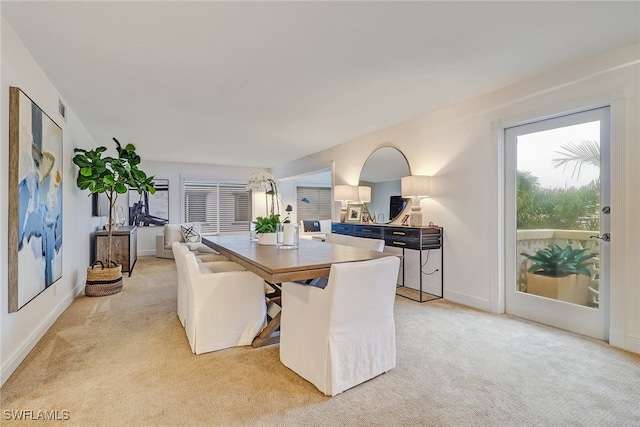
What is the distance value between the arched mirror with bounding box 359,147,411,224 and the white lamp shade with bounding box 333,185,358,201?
0.61ft

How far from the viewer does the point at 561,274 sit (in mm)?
2787

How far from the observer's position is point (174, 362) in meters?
2.14

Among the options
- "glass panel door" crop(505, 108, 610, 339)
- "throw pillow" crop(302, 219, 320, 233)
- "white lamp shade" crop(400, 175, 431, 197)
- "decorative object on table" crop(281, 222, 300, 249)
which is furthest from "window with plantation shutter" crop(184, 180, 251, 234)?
"glass panel door" crop(505, 108, 610, 339)

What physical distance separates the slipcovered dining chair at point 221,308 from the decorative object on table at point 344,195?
2.76m

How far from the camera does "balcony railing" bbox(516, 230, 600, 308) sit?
8.42 ft

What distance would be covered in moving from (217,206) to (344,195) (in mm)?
4480

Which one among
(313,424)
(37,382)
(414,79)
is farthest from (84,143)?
(313,424)

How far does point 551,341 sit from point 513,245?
0.96m

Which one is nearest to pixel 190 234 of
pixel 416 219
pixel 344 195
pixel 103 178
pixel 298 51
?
pixel 103 178

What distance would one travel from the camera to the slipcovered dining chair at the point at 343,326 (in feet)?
5.72

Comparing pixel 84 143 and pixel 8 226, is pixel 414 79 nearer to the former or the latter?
pixel 8 226

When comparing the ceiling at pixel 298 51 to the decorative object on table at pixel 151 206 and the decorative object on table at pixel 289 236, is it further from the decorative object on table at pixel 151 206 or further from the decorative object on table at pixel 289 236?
the decorative object on table at pixel 151 206

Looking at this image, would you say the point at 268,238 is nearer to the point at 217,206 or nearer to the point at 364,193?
the point at 364,193

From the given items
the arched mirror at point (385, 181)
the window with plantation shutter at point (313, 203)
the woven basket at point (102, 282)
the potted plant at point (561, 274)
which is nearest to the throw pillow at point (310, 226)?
the window with plantation shutter at point (313, 203)
